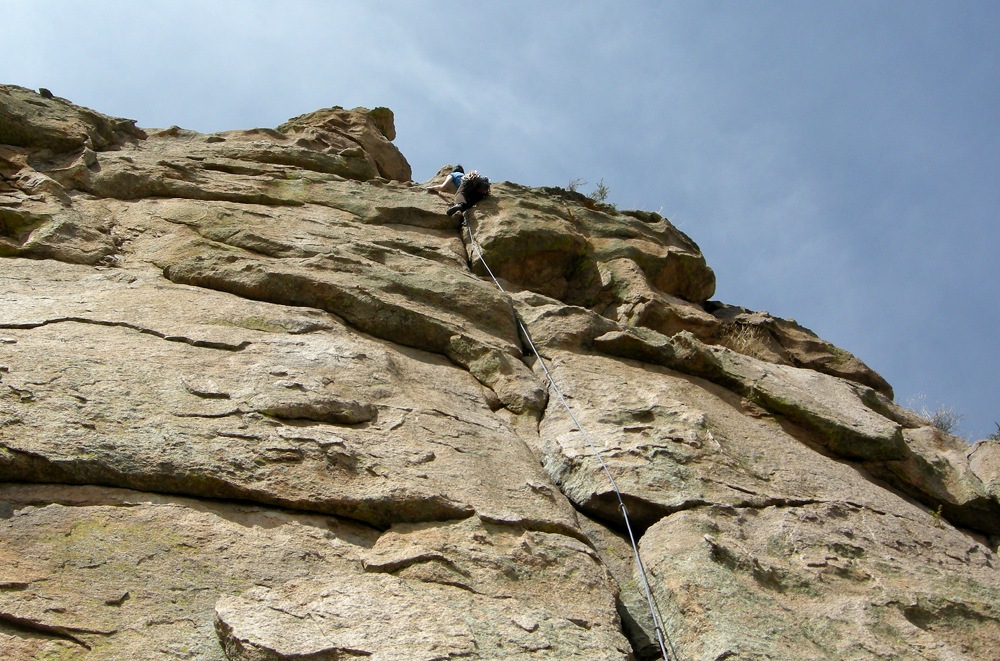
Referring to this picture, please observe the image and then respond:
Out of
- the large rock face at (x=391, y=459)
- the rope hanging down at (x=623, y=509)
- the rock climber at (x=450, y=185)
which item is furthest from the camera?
the rock climber at (x=450, y=185)

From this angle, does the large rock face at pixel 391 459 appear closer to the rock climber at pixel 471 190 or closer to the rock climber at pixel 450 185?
the rock climber at pixel 471 190

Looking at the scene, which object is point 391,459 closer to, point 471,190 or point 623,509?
point 623,509

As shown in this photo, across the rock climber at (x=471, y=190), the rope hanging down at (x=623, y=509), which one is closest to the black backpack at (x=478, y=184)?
the rock climber at (x=471, y=190)

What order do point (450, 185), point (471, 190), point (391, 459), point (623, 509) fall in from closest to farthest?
point (391, 459) → point (623, 509) → point (471, 190) → point (450, 185)

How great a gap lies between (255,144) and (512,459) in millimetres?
8318

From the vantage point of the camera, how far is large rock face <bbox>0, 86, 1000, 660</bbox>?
17.3 ft

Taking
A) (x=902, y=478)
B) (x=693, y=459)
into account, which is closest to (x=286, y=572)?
(x=693, y=459)

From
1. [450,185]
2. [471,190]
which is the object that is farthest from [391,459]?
[450,185]

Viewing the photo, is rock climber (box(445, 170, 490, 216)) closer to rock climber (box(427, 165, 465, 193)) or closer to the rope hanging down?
rock climber (box(427, 165, 465, 193))

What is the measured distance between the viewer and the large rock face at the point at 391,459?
5277mm

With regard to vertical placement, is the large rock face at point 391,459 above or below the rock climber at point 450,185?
below

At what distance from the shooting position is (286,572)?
5.52 meters

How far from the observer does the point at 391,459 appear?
6676 mm

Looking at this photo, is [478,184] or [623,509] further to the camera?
[478,184]
